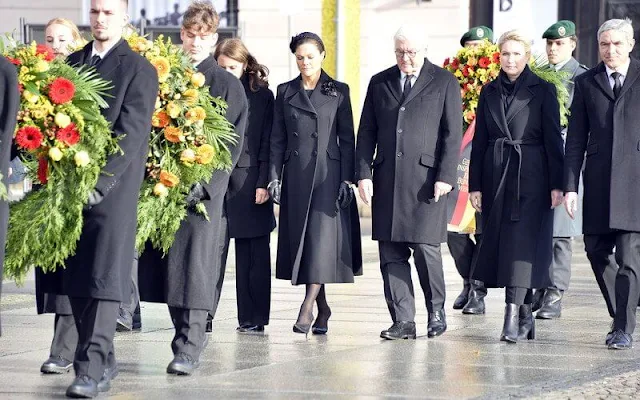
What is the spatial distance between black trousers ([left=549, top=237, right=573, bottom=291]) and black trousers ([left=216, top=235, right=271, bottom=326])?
2302 millimetres

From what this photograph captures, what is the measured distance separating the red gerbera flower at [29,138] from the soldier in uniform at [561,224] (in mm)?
4840

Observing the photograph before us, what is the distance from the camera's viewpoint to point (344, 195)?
969 centimetres

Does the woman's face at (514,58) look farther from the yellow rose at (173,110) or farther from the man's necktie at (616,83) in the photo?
the yellow rose at (173,110)

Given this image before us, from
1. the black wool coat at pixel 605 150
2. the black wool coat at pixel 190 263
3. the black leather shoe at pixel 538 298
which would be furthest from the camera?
the black leather shoe at pixel 538 298

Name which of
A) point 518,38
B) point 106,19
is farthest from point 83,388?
point 518,38

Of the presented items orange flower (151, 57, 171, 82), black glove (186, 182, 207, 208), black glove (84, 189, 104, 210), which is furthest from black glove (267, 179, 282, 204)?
black glove (84, 189, 104, 210)

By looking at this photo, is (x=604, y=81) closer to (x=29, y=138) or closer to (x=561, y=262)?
(x=561, y=262)

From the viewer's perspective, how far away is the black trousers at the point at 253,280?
9766mm

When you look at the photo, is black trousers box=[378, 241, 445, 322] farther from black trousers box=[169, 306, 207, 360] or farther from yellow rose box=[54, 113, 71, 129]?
yellow rose box=[54, 113, 71, 129]

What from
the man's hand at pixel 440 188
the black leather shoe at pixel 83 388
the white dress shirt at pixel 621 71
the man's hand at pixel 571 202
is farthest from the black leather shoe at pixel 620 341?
the black leather shoe at pixel 83 388

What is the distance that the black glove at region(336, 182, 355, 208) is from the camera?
31.8 feet

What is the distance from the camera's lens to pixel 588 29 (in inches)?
780

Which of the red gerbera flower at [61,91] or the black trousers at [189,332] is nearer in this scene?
the red gerbera flower at [61,91]

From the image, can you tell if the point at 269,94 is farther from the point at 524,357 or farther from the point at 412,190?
the point at 524,357
